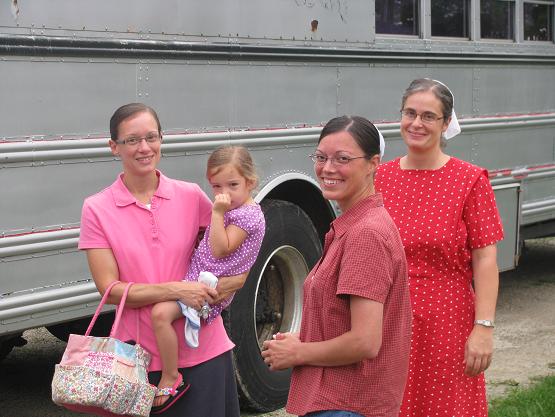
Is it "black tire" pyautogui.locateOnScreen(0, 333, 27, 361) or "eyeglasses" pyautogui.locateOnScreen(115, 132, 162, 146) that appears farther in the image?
"black tire" pyautogui.locateOnScreen(0, 333, 27, 361)

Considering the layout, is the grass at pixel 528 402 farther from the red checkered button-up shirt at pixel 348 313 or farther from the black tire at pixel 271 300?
the red checkered button-up shirt at pixel 348 313

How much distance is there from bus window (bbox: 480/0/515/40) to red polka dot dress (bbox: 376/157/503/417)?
376cm

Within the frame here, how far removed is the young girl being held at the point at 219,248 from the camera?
3240 millimetres

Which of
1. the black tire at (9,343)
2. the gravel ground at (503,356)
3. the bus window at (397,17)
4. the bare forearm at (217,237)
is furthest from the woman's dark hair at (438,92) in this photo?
the black tire at (9,343)

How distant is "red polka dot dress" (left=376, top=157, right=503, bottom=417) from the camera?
3.50 m

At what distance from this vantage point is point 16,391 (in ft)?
19.9

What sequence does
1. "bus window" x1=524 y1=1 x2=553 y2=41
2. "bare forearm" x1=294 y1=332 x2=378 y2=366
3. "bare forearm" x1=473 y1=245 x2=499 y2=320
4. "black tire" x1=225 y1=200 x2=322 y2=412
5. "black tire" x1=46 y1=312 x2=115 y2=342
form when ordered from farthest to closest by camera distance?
"bus window" x1=524 y1=1 x2=553 y2=41 → "black tire" x1=225 y1=200 x2=322 y2=412 → "black tire" x1=46 y1=312 x2=115 y2=342 → "bare forearm" x1=473 y1=245 x2=499 y2=320 → "bare forearm" x1=294 y1=332 x2=378 y2=366

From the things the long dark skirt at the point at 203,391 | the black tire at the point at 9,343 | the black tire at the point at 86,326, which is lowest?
the black tire at the point at 9,343

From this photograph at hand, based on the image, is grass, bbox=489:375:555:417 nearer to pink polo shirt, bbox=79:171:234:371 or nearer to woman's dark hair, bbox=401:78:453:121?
woman's dark hair, bbox=401:78:453:121

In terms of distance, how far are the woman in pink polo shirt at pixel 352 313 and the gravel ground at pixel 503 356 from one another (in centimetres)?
285

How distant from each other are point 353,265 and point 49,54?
217cm

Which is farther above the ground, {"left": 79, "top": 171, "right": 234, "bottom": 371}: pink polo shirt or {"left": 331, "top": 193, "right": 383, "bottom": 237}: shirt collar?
{"left": 331, "top": 193, "right": 383, "bottom": 237}: shirt collar

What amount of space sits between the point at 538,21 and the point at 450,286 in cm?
472

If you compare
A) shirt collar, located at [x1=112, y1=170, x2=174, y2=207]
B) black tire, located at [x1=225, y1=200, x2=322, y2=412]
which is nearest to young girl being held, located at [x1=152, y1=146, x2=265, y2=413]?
shirt collar, located at [x1=112, y1=170, x2=174, y2=207]
